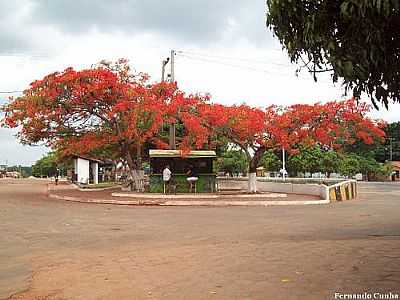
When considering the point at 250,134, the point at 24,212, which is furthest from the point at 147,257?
the point at 250,134

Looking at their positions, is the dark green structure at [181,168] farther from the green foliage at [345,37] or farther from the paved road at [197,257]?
the green foliage at [345,37]

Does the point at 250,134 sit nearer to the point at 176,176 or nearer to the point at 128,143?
the point at 176,176

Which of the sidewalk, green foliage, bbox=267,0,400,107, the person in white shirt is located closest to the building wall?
the person in white shirt

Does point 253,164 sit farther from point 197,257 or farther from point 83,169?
point 83,169

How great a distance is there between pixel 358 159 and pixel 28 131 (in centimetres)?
5823

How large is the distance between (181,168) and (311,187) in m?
7.88

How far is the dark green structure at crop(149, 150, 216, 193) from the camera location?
98.4ft

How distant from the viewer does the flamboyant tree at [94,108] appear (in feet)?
90.9

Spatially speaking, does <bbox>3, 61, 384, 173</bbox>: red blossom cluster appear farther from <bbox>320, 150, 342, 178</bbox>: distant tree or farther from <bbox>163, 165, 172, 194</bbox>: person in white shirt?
<bbox>320, 150, 342, 178</bbox>: distant tree

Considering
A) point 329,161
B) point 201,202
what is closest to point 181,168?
point 201,202

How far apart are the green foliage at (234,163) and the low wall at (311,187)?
24.2 m

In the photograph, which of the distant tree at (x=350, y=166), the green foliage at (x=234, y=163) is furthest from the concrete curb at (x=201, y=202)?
the distant tree at (x=350, y=166)

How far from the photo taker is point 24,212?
65.8ft

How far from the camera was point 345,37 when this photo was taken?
16.9 ft
